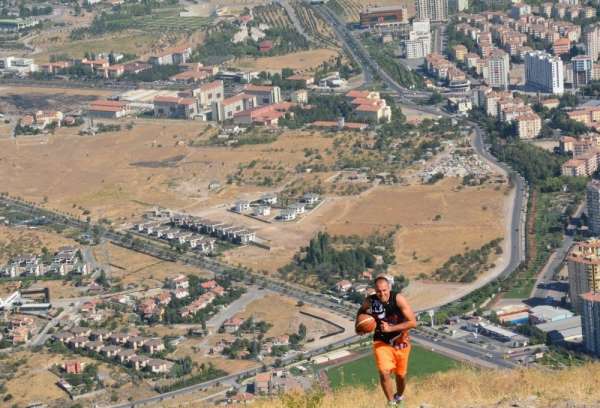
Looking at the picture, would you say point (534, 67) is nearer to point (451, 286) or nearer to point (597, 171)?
point (597, 171)

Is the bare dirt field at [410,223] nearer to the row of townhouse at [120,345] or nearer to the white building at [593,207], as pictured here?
the white building at [593,207]

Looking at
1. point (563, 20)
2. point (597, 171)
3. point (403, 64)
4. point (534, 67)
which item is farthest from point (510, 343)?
point (563, 20)

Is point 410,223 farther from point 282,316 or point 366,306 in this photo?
point 366,306

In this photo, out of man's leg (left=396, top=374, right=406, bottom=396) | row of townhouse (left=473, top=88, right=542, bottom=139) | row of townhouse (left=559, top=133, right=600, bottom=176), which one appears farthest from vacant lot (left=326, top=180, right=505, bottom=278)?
man's leg (left=396, top=374, right=406, bottom=396)

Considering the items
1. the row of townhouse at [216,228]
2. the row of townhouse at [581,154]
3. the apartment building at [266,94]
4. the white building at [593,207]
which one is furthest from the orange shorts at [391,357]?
the apartment building at [266,94]

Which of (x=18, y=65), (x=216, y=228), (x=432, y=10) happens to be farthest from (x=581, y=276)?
(x=432, y=10)

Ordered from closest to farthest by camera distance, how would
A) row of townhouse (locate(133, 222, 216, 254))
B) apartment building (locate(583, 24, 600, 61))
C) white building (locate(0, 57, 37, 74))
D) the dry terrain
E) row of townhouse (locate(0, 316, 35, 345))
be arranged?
1. the dry terrain
2. row of townhouse (locate(0, 316, 35, 345))
3. row of townhouse (locate(133, 222, 216, 254))
4. apartment building (locate(583, 24, 600, 61))
5. white building (locate(0, 57, 37, 74))

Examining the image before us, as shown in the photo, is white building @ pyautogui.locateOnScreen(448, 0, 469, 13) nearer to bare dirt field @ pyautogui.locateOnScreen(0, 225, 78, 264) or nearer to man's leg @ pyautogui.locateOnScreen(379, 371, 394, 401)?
bare dirt field @ pyautogui.locateOnScreen(0, 225, 78, 264)
